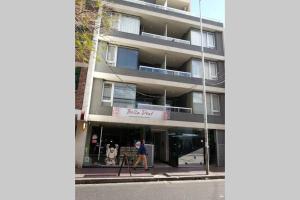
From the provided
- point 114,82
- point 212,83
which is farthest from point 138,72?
point 212,83

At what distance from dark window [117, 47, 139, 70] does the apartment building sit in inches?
2.8

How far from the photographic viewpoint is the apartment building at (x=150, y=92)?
12.2m

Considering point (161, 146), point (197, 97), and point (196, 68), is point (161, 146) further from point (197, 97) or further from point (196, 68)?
point (196, 68)

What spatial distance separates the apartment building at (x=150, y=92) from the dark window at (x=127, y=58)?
0.23 feet

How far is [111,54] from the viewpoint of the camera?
13.6 metres

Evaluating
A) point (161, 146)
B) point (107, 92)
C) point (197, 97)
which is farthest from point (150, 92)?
point (161, 146)

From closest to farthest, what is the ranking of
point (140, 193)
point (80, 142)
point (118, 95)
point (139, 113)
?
point (140, 193), point (80, 142), point (139, 113), point (118, 95)

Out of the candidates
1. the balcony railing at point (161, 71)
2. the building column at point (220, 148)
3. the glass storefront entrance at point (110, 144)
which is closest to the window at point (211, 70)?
the balcony railing at point (161, 71)

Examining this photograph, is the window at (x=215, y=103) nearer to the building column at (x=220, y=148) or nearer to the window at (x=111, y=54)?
the building column at (x=220, y=148)

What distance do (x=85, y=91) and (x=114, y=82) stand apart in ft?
7.05

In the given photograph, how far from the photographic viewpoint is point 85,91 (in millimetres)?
11773

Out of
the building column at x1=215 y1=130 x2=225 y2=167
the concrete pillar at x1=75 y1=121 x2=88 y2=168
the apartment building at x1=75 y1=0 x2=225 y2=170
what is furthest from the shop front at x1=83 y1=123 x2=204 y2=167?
the building column at x1=215 y1=130 x2=225 y2=167

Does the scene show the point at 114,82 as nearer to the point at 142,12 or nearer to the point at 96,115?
the point at 96,115

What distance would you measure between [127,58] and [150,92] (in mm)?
3352
